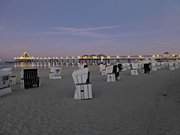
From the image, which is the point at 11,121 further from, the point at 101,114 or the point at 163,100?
the point at 163,100

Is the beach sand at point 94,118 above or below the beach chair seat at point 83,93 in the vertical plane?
below

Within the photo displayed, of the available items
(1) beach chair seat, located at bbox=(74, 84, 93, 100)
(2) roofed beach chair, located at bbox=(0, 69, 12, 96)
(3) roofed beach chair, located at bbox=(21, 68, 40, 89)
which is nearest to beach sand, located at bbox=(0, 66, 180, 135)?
(1) beach chair seat, located at bbox=(74, 84, 93, 100)

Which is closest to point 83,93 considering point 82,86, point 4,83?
point 82,86

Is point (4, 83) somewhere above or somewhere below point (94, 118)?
above

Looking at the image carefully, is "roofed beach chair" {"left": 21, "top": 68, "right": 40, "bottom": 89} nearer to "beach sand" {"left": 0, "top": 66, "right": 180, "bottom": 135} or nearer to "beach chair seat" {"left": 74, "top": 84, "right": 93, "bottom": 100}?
"beach chair seat" {"left": 74, "top": 84, "right": 93, "bottom": 100}

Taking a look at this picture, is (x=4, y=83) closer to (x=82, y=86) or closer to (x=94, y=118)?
(x=82, y=86)

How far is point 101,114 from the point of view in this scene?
6.21 m

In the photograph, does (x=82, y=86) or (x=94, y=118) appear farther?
(x=82, y=86)

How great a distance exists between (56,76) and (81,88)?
1171 centimetres

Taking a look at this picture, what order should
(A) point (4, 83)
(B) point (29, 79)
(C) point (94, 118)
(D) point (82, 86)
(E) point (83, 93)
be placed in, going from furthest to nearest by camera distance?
1. (B) point (29, 79)
2. (A) point (4, 83)
3. (D) point (82, 86)
4. (E) point (83, 93)
5. (C) point (94, 118)

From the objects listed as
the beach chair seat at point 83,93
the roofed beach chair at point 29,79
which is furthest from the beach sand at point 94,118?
the roofed beach chair at point 29,79

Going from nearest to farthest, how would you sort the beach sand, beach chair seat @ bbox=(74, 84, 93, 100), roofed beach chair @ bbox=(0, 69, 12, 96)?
the beach sand < beach chair seat @ bbox=(74, 84, 93, 100) < roofed beach chair @ bbox=(0, 69, 12, 96)

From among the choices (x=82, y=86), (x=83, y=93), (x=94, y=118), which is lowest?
(x=94, y=118)

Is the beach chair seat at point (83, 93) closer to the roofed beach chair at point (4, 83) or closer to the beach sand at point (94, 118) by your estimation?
the beach sand at point (94, 118)
